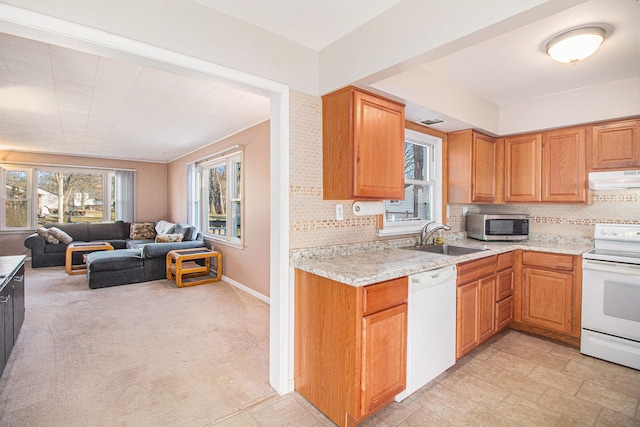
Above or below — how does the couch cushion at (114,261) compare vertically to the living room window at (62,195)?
below

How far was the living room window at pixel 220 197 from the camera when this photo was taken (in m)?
5.06

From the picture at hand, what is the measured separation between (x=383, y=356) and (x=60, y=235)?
23.7 ft

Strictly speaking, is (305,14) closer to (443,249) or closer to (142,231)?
(443,249)

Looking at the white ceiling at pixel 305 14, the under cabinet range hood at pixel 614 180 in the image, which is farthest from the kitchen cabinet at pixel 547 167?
the white ceiling at pixel 305 14

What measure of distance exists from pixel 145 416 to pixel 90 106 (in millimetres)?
3360

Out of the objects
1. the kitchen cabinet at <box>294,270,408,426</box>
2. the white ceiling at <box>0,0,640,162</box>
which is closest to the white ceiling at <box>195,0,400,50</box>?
the white ceiling at <box>0,0,640,162</box>

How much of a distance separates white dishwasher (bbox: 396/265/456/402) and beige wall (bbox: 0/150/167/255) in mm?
7689

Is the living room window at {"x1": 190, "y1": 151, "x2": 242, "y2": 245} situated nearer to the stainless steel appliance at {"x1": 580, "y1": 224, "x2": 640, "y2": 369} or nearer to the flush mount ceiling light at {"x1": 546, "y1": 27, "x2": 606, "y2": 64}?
the flush mount ceiling light at {"x1": 546, "y1": 27, "x2": 606, "y2": 64}

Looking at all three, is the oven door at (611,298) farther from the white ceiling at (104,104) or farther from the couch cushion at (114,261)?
the couch cushion at (114,261)

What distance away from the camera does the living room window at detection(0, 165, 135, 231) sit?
22.0 ft

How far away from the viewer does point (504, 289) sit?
2.96 metres

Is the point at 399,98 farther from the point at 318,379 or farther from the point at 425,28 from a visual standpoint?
the point at 318,379

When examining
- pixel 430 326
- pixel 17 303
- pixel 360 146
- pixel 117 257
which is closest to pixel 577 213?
pixel 430 326

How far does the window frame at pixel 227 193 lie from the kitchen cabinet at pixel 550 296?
11.6ft
